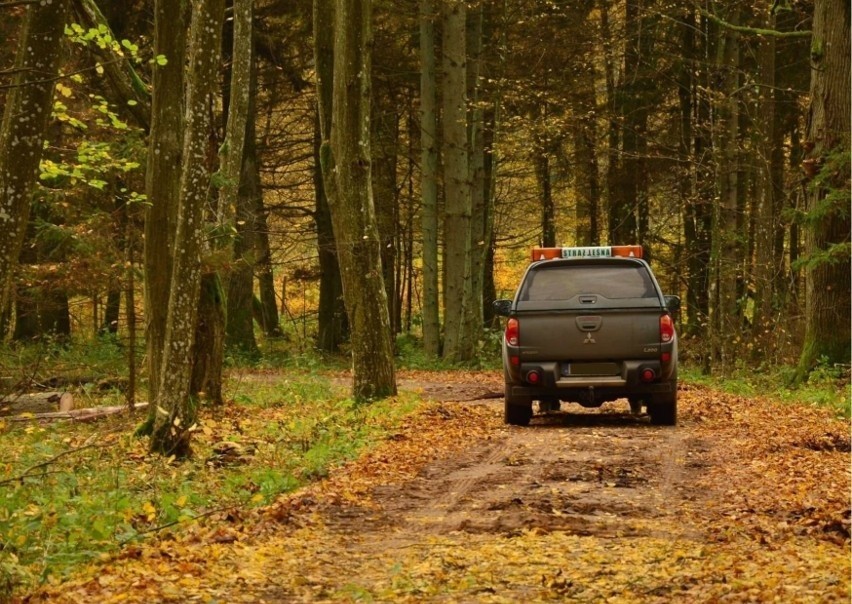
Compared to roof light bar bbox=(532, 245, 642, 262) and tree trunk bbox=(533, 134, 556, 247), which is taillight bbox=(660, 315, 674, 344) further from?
tree trunk bbox=(533, 134, 556, 247)

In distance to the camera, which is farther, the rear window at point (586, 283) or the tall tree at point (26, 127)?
the rear window at point (586, 283)

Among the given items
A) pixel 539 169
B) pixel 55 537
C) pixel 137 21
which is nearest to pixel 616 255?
pixel 55 537

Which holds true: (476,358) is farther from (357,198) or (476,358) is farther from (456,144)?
(357,198)

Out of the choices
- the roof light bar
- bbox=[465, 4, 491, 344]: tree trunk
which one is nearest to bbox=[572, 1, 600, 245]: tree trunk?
bbox=[465, 4, 491, 344]: tree trunk

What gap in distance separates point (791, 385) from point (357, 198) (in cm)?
780

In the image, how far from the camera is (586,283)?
13.6 m

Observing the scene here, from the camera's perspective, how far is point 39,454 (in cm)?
984

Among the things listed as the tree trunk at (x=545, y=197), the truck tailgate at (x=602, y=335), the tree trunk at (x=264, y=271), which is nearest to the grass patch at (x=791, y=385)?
the truck tailgate at (x=602, y=335)

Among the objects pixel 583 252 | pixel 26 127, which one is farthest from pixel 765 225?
pixel 26 127

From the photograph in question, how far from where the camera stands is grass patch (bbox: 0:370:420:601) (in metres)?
6.73

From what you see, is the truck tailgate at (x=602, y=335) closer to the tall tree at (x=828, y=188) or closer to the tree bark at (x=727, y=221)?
the tall tree at (x=828, y=188)

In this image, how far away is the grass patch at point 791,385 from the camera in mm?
14680

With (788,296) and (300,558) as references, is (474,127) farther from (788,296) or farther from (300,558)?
(300,558)

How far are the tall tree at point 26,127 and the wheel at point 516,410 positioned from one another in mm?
6429
